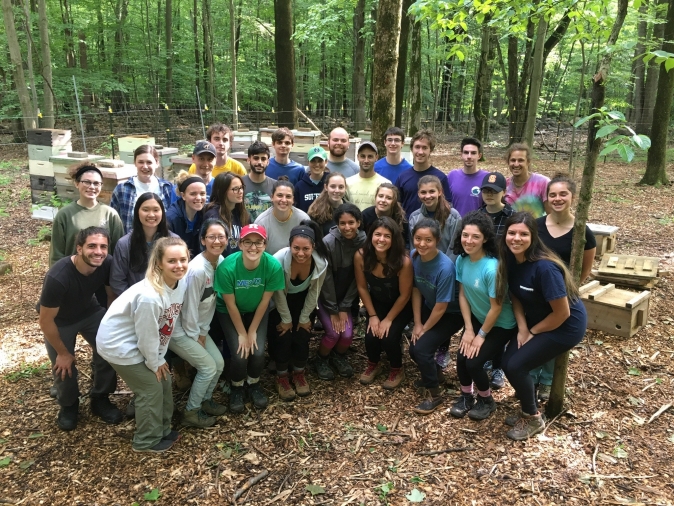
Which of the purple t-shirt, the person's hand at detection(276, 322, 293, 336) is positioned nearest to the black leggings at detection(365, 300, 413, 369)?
the person's hand at detection(276, 322, 293, 336)

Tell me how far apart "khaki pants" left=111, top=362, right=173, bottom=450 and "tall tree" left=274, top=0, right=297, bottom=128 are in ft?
33.5

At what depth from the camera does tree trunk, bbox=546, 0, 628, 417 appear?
3.21m

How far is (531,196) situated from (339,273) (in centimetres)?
205

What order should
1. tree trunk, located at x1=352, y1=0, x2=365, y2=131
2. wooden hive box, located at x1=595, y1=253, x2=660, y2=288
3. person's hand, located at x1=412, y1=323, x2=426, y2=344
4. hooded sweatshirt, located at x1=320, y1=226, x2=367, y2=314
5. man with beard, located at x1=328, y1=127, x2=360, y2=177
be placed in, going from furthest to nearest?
1. tree trunk, located at x1=352, y1=0, x2=365, y2=131
2. wooden hive box, located at x1=595, y1=253, x2=660, y2=288
3. man with beard, located at x1=328, y1=127, x2=360, y2=177
4. hooded sweatshirt, located at x1=320, y1=226, x2=367, y2=314
5. person's hand, located at x1=412, y1=323, x2=426, y2=344

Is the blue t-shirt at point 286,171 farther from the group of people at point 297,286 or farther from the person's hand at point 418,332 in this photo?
the person's hand at point 418,332

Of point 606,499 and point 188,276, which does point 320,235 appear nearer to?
point 188,276

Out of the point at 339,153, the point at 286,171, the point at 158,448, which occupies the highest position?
the point at 339,153

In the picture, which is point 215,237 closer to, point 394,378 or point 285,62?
point 394,378

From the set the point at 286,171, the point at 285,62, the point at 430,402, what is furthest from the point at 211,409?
the point at 285,62

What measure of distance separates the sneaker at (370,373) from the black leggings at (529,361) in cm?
133

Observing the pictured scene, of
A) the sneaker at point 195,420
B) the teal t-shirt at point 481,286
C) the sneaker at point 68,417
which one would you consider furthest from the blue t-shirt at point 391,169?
the sneaker at point 68,417

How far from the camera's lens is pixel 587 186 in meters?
3.45

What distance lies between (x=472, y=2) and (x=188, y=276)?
391 cm

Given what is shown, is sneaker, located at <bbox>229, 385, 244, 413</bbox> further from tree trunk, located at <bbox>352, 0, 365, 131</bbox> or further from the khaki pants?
tree trunk, located at <bbox>352, 0, 365, 131</bbox>
